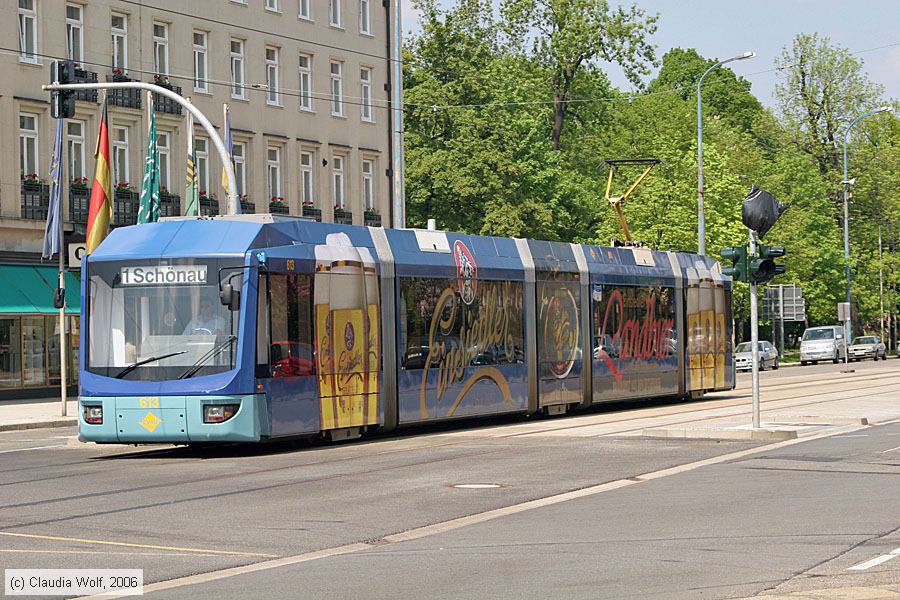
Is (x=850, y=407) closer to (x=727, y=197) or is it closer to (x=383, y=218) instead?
(x=383, y=218)

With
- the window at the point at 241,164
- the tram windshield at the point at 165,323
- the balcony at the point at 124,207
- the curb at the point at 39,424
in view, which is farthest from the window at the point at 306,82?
the tram windshield at the point at 165,323

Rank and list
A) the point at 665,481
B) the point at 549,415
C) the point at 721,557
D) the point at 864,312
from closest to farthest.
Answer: the point at 721,557 < the point at 665,481 < the point at 549,415 < the point at 864,312

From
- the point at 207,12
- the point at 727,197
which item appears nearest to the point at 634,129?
the point at 727,197

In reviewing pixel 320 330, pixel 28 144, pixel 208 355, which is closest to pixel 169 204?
pixel 28 144

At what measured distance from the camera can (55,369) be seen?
4259 cm

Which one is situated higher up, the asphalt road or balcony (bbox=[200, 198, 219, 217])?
balcony (bbox=[200, 198, 219, 217])

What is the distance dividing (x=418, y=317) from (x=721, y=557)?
13.5 m

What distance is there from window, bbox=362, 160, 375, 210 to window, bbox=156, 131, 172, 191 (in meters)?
10.9

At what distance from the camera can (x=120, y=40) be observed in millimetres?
46000

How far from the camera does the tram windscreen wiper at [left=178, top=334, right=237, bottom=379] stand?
65.4ft

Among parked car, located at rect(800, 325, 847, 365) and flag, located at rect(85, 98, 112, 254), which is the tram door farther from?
parked car, located at rect(800, 325, 847, 365)

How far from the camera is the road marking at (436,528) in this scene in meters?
10.2

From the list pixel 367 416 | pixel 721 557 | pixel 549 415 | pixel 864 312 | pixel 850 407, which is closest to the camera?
pixel 721 557

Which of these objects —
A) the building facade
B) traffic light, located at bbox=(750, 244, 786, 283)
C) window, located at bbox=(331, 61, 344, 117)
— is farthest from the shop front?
traffic light, located at bbox=(750, 244, 786, 283)
